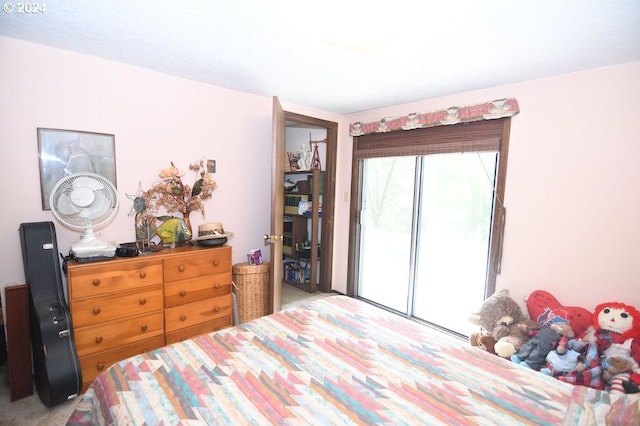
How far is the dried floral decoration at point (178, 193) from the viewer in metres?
2.41

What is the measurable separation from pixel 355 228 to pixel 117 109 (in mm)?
2526

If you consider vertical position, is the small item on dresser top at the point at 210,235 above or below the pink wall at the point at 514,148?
below

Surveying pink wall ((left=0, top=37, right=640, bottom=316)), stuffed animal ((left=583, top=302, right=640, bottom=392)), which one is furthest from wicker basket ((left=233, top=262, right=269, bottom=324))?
stuffed animal ((left=583, top=302, right=640, bottom=392))

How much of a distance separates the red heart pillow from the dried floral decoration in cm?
270

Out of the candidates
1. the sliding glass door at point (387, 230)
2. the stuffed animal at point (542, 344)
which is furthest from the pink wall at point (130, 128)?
the stuffed animal at point (542, 344)

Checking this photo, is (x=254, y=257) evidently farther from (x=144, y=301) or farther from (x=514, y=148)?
(x=514, y=148)

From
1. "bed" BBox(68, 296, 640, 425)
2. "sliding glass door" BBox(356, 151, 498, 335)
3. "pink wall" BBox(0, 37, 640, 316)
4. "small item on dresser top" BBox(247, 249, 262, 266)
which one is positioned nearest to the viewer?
"bed" BBox(68, 296, 640, 425)

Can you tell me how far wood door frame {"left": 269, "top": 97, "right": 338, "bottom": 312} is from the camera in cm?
257

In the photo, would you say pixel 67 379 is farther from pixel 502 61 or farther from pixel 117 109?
pixel 502 61

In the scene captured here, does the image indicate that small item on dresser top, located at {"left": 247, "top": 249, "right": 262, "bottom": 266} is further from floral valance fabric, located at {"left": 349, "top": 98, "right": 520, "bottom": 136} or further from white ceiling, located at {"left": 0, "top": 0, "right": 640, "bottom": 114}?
floral valance fabric, located at {"left": 349, "top": 98, "right": 520, "bottom": 136}

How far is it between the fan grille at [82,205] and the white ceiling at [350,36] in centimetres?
86

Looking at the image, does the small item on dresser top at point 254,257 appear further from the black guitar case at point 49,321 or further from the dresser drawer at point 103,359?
the black guitar case at point 49,321

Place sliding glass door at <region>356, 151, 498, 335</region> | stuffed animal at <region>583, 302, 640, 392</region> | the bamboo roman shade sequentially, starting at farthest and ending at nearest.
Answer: sliding glass door at <region>356, 151, 498, 335</region> → the bamboo roman shade → stuffed animal at <region>583, 302, 640, 392</region>

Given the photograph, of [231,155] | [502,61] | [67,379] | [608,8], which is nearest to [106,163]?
[231,155]
